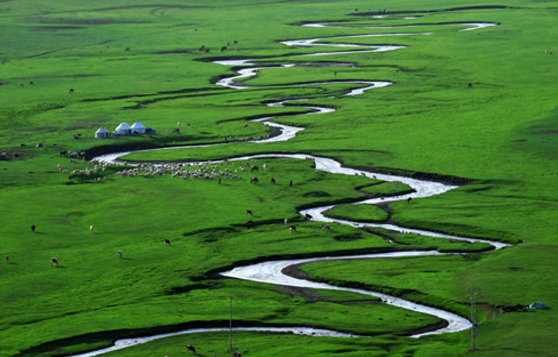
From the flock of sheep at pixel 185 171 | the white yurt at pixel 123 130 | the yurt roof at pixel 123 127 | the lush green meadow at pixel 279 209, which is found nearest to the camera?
the lush green meadow at pixel 279 209

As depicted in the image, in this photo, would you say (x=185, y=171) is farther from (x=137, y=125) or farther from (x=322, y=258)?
(x=322, y=258)

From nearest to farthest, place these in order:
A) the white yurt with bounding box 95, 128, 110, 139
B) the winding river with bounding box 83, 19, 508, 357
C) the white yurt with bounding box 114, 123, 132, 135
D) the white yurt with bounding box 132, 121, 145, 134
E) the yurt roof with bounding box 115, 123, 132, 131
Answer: the winding river with bounding box 83, 19, 508, 357 → the white yurt with bounding box 95, 128, 110, 139 → the white yurt with bounding box 114, 123, 132, 135 → the yurt roof with bounding box 115, 123, 132, 131 → the white yurt with bounding box 132, 121, 145, 134

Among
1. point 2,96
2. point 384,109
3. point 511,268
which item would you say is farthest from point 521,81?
point 511,268

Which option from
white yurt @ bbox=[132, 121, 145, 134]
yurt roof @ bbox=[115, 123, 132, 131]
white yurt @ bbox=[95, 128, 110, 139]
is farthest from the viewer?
white yurt @ bbox=[132, 121, 145, 134]

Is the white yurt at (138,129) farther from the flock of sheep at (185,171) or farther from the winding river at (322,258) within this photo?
the flock of sheep at (185,171)

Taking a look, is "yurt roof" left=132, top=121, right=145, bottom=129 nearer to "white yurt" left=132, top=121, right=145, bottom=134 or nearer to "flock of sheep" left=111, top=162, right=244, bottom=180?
"white yurt" left=132, top=121, right=145, bottom=134

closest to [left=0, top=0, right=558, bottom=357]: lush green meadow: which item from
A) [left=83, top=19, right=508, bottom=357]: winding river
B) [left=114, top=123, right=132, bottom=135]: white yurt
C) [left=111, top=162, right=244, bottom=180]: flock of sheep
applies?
[left=83, top=19, right=508, bottom=357]: winding river

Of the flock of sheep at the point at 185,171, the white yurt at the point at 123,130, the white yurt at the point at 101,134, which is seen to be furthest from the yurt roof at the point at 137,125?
the flock of sheep at the point at 185,171

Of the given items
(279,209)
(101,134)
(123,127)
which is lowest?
(279,209)

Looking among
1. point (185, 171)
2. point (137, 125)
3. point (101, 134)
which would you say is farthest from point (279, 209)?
point (101, 134)
